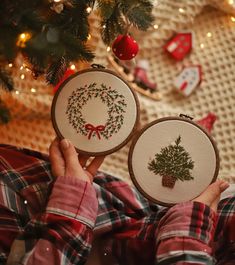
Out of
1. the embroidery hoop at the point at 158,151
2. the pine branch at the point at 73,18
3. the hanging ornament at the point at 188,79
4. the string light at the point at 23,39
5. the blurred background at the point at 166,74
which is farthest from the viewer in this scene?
the hanging ornament at the point at 188,79

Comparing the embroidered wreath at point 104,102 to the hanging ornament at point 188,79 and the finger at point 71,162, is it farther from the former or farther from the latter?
the hanging ornament at point 188,79

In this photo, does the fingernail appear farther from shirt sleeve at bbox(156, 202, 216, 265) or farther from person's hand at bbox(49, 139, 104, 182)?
shirt sleeve at bbox(156, 202, 216, 265)

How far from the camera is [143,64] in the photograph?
1584 mm

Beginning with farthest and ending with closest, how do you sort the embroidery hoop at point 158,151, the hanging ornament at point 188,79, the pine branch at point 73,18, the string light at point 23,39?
1. the hanging ornament at point 188,79
2. the embroidery hoop at point 158,151
3. the pine branch at point 73,18
4. the string light at point 23,39

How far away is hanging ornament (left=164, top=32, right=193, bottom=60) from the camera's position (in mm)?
1592

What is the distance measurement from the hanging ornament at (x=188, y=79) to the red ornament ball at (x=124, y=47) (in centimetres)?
50

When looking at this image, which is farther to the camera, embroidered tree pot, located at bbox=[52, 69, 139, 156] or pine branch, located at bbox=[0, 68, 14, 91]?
embroidered tree pot, located at bbox=[52, 69, 139, 156]

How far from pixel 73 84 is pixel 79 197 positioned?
0.28m

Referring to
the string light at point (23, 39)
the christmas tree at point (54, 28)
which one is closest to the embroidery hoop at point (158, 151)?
the christmas tree at point (54, 28)

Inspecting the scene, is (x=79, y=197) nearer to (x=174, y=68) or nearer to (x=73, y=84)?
(x=73, y=84)

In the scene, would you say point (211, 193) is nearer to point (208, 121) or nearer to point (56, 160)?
point (56, 160)

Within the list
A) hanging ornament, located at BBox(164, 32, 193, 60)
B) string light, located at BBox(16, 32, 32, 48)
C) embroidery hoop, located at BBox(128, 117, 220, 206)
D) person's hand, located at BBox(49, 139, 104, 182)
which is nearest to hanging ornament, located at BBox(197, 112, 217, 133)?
hanging ornament, located at BBox(164, 32, 193, 60)

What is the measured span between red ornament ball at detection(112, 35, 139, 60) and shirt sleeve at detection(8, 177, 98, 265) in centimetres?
33

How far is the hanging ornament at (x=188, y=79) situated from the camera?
1543 mm
